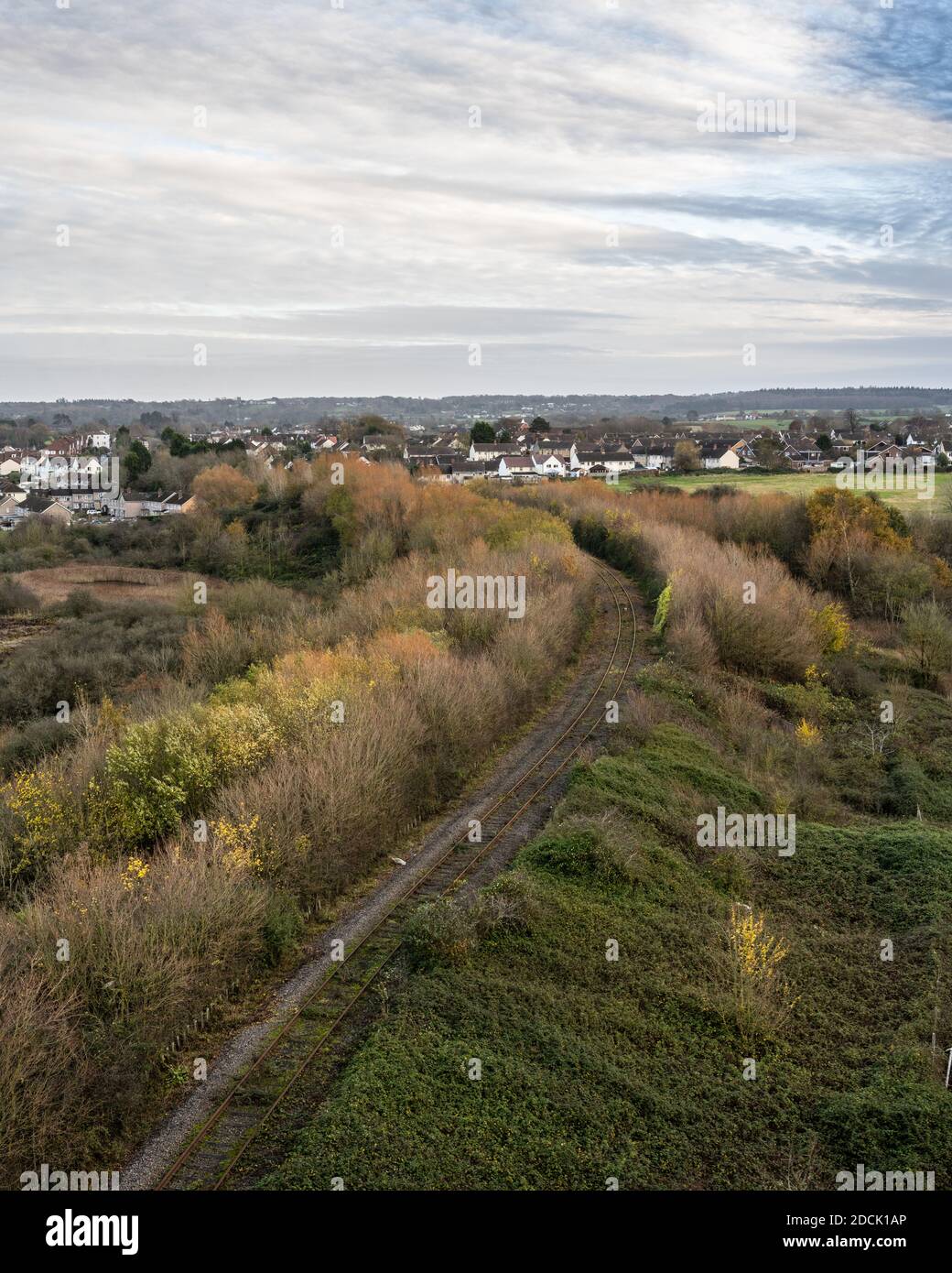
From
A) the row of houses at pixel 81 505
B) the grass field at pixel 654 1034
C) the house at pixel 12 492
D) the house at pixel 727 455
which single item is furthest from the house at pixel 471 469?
the grass field at pixel 654 1034

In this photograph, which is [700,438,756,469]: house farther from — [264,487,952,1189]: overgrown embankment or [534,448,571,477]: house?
[264,487,952,1189]: overgrown embankment

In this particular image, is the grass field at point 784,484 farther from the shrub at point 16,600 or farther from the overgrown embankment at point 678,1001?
the shrub at point 16,600

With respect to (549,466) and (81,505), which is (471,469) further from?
(81,505)

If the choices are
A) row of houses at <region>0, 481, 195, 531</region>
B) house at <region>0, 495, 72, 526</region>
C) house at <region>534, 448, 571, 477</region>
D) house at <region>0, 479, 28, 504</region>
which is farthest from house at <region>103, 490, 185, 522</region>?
house at <region>534, 448, 571, 477</region>

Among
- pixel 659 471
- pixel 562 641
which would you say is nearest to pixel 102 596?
pixel 562 641

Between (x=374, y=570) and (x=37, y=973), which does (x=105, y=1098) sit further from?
(x=374, y=570)

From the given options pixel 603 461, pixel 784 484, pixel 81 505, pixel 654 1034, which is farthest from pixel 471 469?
pixel 654 1034
